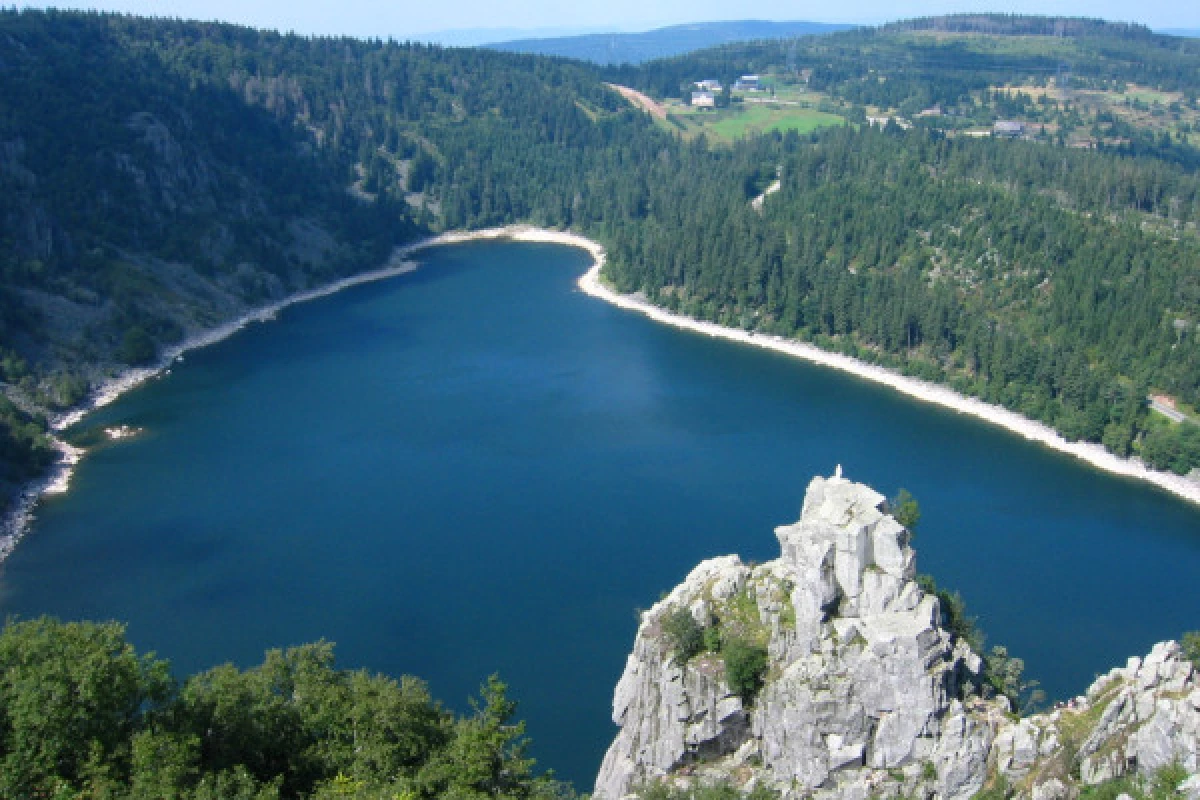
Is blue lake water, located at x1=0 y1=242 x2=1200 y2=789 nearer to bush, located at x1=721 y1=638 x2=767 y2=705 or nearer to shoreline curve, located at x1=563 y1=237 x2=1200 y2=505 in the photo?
shoreline curve, located at x1=563 y1=237 x2=1200 y2=505

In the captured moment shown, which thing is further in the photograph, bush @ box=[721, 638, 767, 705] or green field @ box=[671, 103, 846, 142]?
green field @ box=[671, 103, 846, 142]

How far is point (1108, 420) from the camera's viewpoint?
65500 millimetres

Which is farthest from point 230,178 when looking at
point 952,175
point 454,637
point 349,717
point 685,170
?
point 349,717

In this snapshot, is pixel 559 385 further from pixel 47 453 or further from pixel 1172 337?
pixel 1172 337

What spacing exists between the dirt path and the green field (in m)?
2.19

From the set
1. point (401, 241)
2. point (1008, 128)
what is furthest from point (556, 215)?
point (1008, 128)

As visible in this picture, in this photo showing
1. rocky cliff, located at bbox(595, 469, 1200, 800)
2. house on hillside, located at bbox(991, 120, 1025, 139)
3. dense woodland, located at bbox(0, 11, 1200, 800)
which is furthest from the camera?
house on hillside, located at bbox(991, 120, 1025, 139)

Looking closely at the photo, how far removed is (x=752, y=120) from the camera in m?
167

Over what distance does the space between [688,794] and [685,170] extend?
11690 centimetres

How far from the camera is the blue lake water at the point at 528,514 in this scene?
43250mm

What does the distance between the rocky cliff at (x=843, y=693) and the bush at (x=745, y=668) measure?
4 centimetres

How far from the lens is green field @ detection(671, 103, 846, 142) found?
160m

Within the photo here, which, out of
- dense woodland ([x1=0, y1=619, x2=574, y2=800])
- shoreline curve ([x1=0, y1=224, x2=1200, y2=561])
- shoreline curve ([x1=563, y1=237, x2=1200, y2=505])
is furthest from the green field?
dense woodland ([x1=0, y1=619, x2=574, y2=800])

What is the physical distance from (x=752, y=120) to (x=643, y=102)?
65.9 feet
